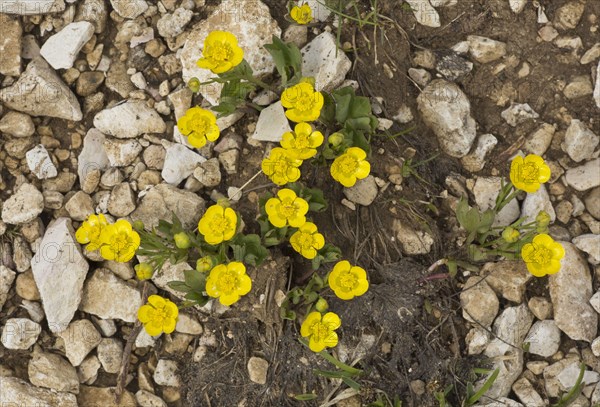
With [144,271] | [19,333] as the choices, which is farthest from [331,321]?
[19,333]

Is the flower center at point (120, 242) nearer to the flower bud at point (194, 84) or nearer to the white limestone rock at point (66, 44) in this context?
the flower bud at point (194, 84)

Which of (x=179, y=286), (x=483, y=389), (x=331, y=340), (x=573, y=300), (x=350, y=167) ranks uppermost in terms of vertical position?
(x=350, y=167)

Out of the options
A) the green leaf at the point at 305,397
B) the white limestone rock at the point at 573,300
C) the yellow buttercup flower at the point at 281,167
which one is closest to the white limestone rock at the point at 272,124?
the yellow buttercup flower at the point at 281,167

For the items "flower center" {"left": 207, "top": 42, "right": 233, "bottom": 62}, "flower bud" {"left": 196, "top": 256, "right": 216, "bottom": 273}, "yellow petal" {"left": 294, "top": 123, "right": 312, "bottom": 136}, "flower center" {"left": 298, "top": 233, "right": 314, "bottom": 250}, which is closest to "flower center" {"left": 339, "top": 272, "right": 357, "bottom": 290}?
"flower center" {"left": 298, "top": 233, "right": 314, "bottom": 250}

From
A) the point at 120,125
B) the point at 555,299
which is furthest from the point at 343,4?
the point at 555,299

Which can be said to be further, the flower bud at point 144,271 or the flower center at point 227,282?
the flower bud at point 144,271

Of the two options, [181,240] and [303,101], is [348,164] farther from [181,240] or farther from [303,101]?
[181,240]
